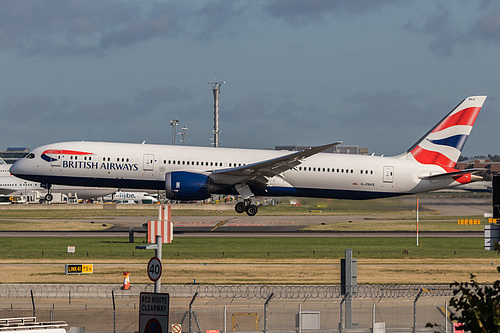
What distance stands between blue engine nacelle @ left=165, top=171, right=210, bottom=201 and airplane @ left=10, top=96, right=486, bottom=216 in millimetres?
71

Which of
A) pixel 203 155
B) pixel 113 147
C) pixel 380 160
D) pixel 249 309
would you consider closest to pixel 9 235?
pixel 113 147

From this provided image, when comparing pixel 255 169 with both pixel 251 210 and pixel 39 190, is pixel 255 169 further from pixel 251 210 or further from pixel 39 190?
pixel 39 190

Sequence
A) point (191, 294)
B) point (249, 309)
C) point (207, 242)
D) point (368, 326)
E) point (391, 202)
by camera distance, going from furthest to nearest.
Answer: point (391, 202) → point (207, 242) → point (191, 294) → point (249, 309) → point (368, 326)

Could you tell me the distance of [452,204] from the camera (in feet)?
308

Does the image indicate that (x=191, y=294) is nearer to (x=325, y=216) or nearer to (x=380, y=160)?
(x=380, y=160)

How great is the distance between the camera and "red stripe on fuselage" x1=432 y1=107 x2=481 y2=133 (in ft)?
187

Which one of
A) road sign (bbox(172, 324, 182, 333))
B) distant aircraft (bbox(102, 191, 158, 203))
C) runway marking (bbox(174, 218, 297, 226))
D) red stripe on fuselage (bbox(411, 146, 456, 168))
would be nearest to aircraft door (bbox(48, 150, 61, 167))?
runway marking (bbox(174, 218, 297, 226))

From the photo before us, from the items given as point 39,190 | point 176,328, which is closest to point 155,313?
point 176,328

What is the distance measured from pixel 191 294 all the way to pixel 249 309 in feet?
19.8

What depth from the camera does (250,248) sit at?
4572cm

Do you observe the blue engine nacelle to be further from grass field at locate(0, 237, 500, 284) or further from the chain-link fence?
the chain-link fence

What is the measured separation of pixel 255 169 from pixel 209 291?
78.2 feet

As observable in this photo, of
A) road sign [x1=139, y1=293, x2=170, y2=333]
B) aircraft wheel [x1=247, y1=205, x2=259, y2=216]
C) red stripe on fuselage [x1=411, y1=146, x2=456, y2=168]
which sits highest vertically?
red stripe on fuselage [x1=411, y1=146, x2=456, y2=168]

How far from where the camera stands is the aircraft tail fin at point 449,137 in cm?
5653
